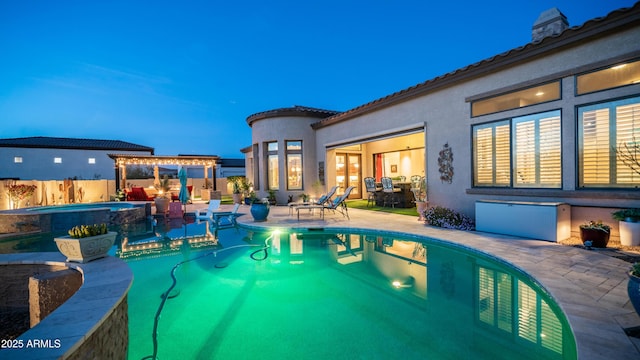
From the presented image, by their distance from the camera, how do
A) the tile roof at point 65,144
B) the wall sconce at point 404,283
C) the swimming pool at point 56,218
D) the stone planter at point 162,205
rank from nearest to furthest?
the wall sconce at point 404,283
the swimming pool at point 56,218
the stone planter at point 162,205
the tile roof at point 65,144

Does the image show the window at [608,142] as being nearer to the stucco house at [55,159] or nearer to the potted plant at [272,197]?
the potted plant at [272,197]

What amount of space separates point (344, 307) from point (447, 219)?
5.38 metres

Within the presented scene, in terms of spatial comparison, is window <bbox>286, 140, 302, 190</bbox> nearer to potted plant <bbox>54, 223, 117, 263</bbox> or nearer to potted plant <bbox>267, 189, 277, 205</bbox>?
potted plant <bbox>267, 189, 277, 205</bbox>

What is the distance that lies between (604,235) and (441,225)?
3.36 meters

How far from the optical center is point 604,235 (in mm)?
5512

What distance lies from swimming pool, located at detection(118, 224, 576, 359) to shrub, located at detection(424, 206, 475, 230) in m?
1.60

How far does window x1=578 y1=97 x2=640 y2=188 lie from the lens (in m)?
5.53

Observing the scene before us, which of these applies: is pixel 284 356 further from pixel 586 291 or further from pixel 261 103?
pixel 261 103

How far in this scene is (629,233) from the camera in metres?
5.43

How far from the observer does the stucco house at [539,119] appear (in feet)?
18.4

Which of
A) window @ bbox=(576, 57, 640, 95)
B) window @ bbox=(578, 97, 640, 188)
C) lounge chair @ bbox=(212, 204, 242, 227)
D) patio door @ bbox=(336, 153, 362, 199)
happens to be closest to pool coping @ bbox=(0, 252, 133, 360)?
lounge chair @ bbox=(212, 204, 242, 227)

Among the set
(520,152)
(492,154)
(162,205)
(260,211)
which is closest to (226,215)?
(260,211)

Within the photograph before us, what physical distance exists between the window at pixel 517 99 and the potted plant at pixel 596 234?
2.89 metres

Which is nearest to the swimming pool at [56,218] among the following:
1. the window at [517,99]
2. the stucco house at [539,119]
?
the stucco house at [539,119]
